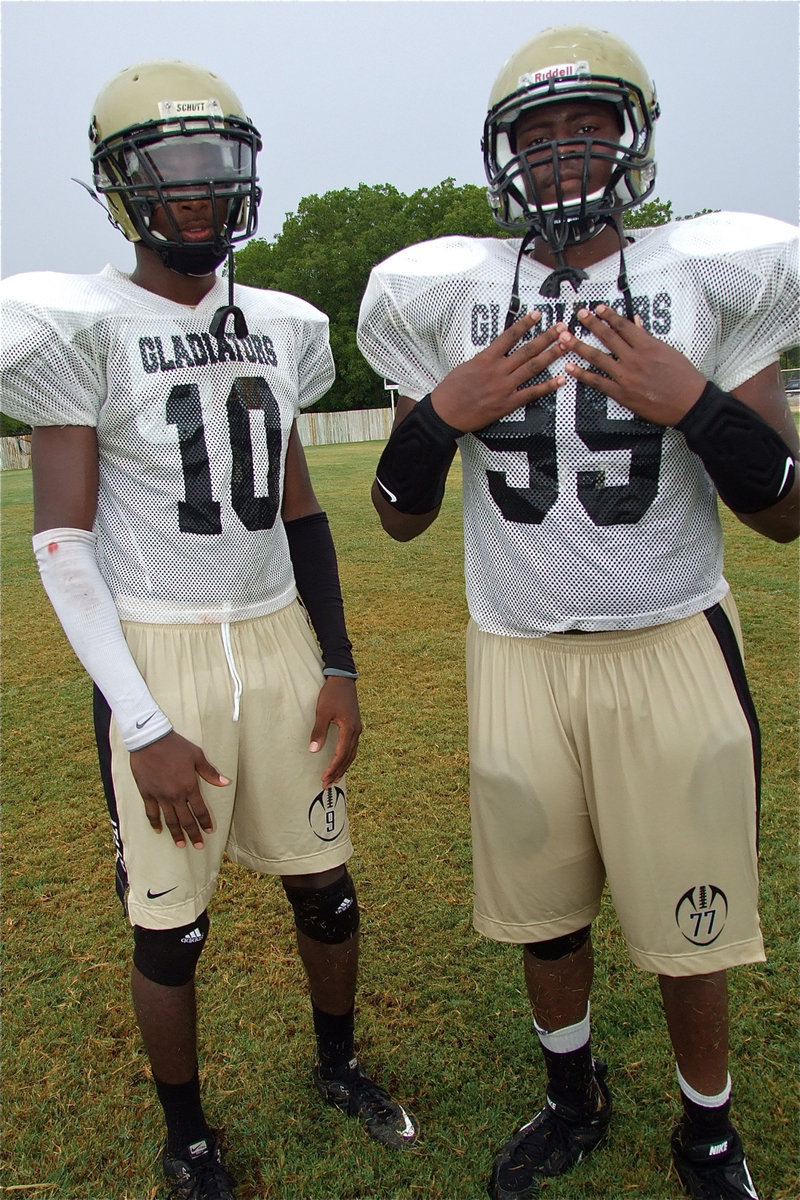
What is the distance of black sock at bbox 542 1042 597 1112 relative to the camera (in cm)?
209

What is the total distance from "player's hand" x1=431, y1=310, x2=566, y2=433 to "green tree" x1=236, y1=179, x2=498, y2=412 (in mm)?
41699

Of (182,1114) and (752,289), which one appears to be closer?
(752,289)

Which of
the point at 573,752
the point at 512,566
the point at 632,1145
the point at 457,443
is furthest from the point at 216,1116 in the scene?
the point at 457,443

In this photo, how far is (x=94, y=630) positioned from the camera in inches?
74.2

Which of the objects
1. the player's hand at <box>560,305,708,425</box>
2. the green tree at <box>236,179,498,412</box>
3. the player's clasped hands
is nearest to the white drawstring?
the player's clasped hands

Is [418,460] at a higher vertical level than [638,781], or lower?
higher

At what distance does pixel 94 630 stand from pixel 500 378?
0.94 meters

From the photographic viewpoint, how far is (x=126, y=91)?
192 cm

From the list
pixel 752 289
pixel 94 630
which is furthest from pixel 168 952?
pixel 752 289

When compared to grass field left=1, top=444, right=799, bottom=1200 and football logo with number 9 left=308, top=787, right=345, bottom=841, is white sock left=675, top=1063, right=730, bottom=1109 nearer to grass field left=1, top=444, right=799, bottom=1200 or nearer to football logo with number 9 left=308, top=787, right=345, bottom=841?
grass field left=1, top=444, right=799, bottom=1200

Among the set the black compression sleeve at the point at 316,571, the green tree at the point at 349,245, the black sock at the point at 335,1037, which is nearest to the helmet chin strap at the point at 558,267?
the black compression sleeve at the point at 316,571

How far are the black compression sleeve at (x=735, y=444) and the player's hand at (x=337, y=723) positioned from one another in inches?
37.3

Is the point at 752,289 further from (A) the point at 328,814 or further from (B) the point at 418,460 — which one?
(A) the point at 328,814

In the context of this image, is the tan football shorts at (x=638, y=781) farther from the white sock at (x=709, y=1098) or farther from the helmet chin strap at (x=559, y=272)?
the helmet chin strap at (x=559, y=272)
